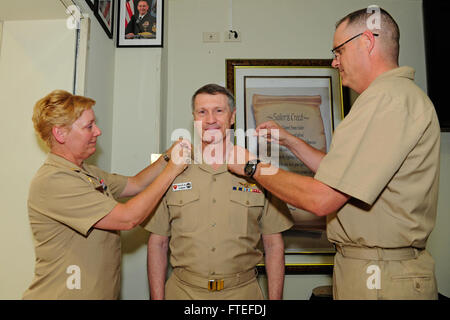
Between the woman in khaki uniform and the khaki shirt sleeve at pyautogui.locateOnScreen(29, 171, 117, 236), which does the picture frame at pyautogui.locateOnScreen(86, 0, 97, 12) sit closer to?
the woman in khaki uniform

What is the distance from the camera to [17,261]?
1796 mm

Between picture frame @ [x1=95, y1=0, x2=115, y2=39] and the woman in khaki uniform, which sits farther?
picture frame @ [x1=95, y1=0, x2=115, y2=39]

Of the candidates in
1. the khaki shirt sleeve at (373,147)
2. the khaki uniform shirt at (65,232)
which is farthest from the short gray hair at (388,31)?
the khaki uniform shirt at (65,232)

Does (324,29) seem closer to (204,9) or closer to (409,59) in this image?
(409,59)

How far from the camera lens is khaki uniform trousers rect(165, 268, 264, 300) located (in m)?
1.58

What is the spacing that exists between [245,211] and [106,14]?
170cm

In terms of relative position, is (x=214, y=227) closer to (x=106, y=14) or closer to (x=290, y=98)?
(x=290, y=98)

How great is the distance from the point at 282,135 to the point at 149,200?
0.91m

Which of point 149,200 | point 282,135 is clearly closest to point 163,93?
point 282,135

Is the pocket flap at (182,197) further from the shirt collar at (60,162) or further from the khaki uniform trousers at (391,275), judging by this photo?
the khaki uniform trousers at (391,275)

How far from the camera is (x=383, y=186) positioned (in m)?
1.17

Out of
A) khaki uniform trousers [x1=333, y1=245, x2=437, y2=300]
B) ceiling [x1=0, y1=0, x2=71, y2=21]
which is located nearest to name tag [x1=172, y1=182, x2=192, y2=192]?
khaki uniform trousers [x1=333, y1=245, x2=437, y2=300]

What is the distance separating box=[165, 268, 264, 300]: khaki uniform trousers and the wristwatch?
540 mm

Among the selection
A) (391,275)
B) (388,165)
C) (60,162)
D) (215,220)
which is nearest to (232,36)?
(215,220)
